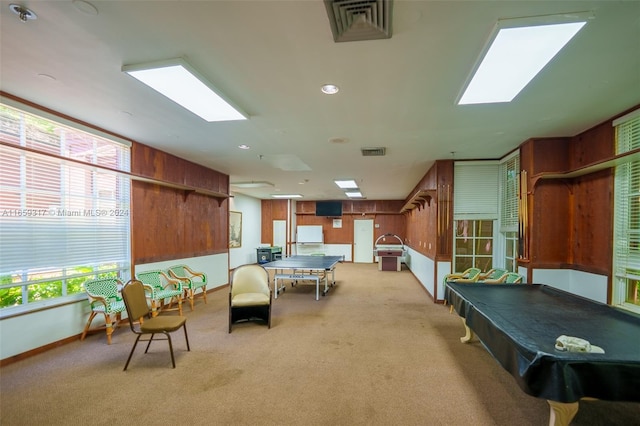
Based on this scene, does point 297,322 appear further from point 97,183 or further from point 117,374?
point 97,183

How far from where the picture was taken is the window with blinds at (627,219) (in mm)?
3359

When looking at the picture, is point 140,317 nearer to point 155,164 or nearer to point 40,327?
point 40,327

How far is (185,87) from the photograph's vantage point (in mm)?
2762

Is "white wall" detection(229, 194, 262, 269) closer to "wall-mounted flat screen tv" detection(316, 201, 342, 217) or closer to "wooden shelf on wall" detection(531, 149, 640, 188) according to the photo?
"wall-mounted flat screen tv" detection(316, 201, 342, 217)

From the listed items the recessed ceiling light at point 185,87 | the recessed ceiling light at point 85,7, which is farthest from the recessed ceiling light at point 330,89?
the recessed ceiling light at point 85,7

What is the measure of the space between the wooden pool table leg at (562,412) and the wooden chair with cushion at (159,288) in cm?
481

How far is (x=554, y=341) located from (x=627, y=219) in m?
2.61

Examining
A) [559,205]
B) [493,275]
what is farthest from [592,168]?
[493,275]

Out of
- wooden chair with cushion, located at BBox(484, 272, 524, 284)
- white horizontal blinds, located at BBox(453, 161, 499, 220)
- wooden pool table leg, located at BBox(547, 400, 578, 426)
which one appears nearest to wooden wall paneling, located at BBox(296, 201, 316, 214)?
white horizontal blinds, located at BBox(453, 161, 499, 220)

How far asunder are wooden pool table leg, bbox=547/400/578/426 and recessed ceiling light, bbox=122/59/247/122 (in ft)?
11.9

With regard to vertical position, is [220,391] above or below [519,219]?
below

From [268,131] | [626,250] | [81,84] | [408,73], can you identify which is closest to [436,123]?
[408,73]

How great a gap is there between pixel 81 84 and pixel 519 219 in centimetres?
615

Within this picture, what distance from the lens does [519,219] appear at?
15.6 feet
